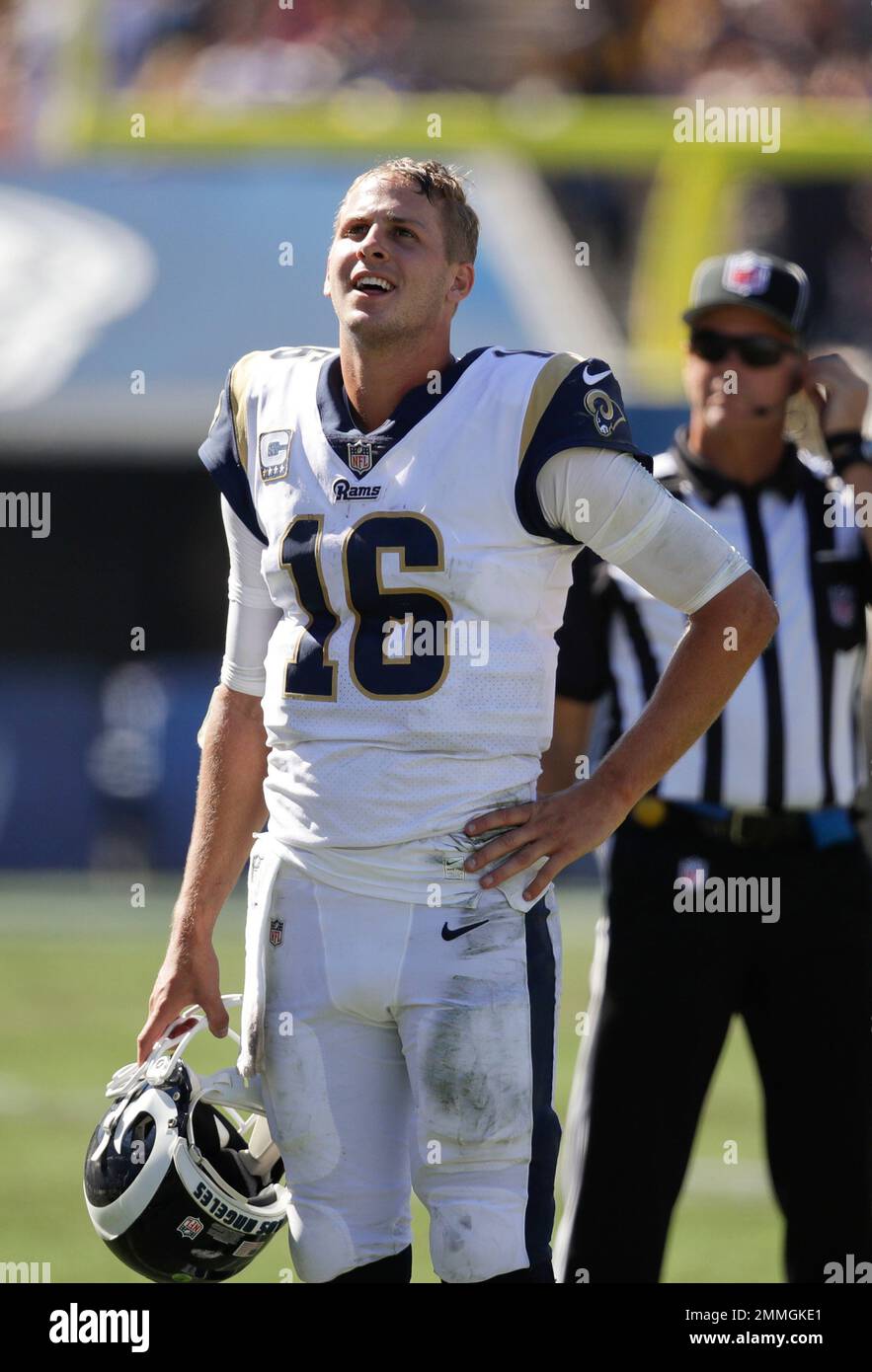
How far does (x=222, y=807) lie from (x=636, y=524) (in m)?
0.81

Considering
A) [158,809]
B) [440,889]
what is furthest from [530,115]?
[440,889]

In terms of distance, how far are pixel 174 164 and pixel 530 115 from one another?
2.20 m

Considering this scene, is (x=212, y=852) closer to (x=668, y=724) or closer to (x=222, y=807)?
(x=222, y=807)

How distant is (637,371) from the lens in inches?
416

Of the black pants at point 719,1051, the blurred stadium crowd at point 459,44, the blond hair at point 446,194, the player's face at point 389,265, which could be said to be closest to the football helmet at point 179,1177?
the black pants at point 719,1051

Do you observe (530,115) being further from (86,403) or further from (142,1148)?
(142,1148)

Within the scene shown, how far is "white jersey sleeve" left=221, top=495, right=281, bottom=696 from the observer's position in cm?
301

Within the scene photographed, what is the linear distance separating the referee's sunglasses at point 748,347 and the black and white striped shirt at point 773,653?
0.75 feet

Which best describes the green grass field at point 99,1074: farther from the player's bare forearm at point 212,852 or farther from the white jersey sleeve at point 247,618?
the white jersey sleeve at point 247,618

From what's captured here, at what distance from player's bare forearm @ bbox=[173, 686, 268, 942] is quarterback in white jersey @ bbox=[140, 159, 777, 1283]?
17 centimetres

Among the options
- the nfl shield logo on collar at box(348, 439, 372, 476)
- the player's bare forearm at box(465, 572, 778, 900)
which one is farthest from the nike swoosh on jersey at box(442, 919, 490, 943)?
the nfl shield logo on collar at box(348, 439, 372, 476)

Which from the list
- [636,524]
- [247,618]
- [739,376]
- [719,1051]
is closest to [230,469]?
[247,618]

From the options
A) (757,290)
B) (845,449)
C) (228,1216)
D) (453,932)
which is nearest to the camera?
(453,932)

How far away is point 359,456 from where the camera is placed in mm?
2752
